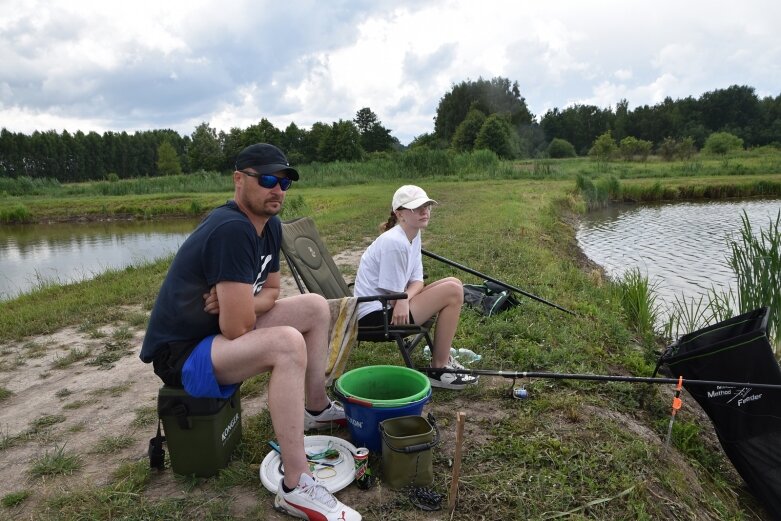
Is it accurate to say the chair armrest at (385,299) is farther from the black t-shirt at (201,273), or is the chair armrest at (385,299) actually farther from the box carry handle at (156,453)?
the box carry handle at (156,453)

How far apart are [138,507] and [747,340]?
361 centimetres

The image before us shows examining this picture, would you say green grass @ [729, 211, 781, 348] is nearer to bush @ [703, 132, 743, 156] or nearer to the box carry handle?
the box carry handle

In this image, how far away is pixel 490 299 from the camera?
506 centimetres

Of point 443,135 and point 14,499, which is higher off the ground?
point 443,135

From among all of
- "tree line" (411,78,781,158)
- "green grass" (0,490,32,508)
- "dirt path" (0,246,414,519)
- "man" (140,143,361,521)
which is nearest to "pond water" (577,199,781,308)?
"man" (140,143,361,521)

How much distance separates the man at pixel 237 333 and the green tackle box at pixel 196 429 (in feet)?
0.27

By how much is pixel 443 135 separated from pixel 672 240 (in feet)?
199

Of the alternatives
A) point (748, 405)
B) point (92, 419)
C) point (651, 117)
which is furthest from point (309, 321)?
point (651, 117)

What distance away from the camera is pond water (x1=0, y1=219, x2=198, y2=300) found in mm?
10377

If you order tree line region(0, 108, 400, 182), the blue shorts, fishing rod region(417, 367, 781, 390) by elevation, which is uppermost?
tree line region(0, 108, 400, 182)

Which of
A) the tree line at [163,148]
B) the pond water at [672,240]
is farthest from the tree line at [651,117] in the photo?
the pond water at [672,240]

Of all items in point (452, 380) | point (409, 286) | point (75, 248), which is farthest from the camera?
point (75, 248)

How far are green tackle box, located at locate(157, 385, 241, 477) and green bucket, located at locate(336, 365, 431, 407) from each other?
24.9 inches

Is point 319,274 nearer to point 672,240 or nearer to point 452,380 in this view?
point 452,380
